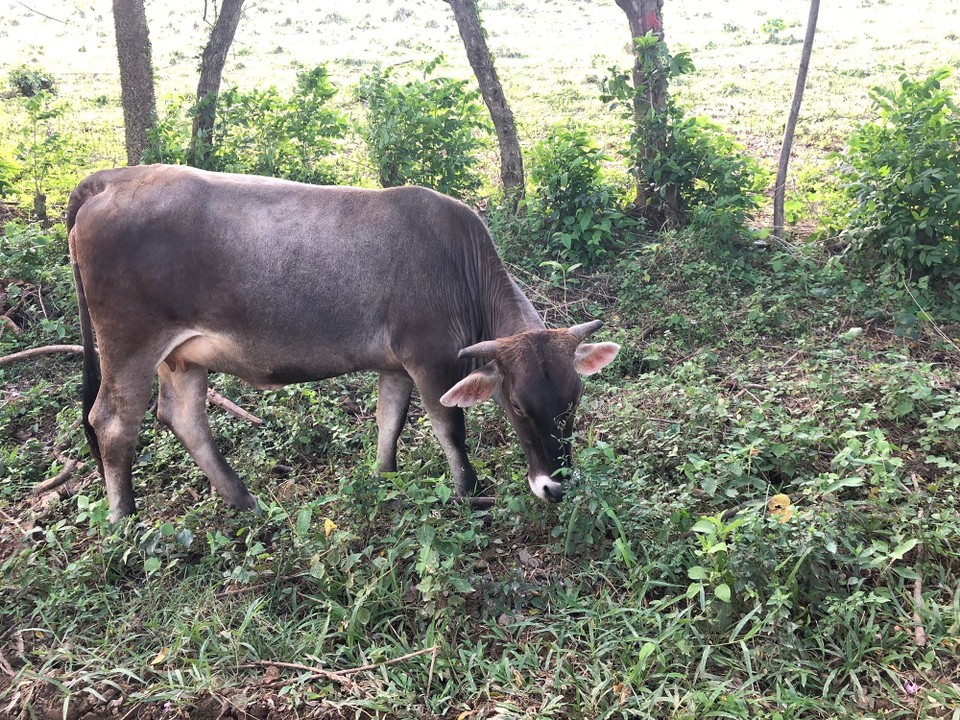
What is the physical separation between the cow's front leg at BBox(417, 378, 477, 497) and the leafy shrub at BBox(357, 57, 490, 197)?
3.85 meters

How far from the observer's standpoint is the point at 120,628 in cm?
377

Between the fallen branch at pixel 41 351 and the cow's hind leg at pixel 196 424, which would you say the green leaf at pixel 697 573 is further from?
the fallen branch at pixel 41 351

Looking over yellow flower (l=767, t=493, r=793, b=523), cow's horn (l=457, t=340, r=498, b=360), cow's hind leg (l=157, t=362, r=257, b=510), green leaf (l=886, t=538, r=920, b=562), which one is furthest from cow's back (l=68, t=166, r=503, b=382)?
green leaf (l=886, t=538, r=920, b=562)

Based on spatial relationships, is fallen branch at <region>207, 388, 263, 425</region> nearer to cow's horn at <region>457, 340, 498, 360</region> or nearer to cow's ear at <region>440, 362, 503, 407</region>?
cow's ear at <region>440, 362, 503, 407</region>

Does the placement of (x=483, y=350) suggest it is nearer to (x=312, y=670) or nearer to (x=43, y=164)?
(x=312, y=670)

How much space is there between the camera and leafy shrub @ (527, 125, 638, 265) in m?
7.49

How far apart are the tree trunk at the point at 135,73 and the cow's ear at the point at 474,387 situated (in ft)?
19.5

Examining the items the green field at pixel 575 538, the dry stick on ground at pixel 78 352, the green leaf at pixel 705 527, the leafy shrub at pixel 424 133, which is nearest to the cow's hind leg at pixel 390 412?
the green field at pixel 575 538

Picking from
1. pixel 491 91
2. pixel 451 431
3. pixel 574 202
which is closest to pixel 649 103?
pixel 574 202

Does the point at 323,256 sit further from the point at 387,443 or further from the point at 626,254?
the point at 626,254

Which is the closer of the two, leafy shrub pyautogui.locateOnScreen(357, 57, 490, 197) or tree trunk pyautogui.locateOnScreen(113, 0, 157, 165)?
leafy shrub pyautogui.locateOnScreen(357, 57, 490, 197)

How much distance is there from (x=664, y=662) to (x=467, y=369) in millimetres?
1962

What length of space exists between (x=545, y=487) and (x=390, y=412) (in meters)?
1.26

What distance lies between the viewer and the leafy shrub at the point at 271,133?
26.7 ft
